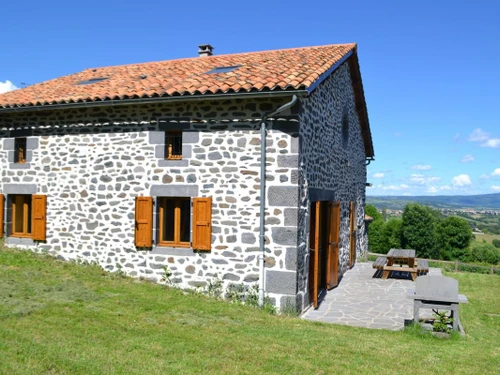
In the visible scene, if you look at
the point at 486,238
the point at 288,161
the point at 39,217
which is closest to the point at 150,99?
the point at 288,161

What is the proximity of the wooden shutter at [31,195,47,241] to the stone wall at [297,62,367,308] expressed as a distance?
622 cm

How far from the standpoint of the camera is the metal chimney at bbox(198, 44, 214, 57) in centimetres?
1459

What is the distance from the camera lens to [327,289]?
1108cm

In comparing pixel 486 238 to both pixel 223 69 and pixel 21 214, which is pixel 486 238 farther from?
pixel 21 214

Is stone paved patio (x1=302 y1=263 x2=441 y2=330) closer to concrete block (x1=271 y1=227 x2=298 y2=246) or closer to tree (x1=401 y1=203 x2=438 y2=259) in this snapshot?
concrete block (x1=271 y1=227 x2=298 y2=246)

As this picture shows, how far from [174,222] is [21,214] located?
456 centimetres

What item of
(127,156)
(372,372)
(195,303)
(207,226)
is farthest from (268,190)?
(372,372)

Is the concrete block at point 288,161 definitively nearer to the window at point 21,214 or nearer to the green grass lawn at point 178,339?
the green grass lawn at point 178,339

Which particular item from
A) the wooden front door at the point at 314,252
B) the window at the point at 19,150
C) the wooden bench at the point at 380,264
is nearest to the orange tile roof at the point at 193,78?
the window at the point at 19,150

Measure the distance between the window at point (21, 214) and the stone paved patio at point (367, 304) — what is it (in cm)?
731

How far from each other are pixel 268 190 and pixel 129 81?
491 cm

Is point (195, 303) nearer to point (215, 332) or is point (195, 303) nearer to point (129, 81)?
point (215, 332)

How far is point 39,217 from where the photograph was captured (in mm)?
10680

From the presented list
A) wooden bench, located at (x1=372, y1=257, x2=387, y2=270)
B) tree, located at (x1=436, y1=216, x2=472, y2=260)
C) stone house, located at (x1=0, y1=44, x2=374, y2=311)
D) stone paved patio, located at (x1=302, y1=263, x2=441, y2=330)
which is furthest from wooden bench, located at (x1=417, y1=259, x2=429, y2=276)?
tree, located at (x1=436, y1=216, x2=472, y2=260)
